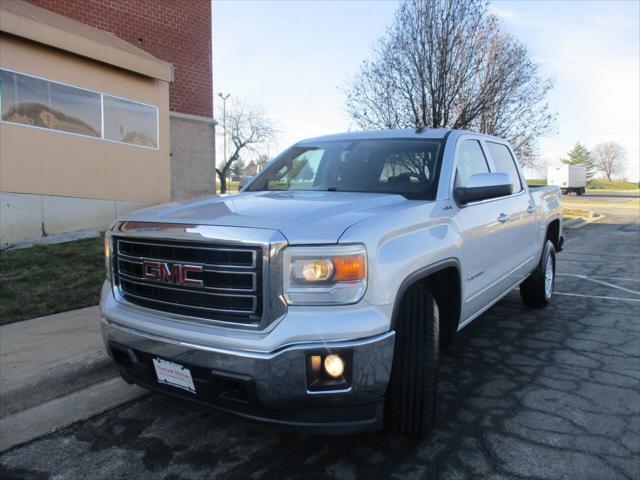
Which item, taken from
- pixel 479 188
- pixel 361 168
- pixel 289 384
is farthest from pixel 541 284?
pixel 289 384

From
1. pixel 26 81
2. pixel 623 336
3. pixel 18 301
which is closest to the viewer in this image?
pixel 623 336

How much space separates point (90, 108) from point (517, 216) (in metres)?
9.03

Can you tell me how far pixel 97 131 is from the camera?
10.6 metres

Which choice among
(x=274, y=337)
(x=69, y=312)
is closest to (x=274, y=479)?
(x=274, y=337)

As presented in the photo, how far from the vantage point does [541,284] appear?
5.88m

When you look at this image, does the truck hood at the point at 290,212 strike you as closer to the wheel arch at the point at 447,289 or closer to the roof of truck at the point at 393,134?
the wheel arch at the point at 447,289

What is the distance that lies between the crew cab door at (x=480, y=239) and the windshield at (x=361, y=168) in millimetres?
237

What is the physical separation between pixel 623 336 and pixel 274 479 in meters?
4.05

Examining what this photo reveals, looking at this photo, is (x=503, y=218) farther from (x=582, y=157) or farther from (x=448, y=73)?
(x=582, y=157)

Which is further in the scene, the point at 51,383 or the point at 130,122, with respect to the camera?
the point at 130,122

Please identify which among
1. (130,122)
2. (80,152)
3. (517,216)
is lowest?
(517,216)

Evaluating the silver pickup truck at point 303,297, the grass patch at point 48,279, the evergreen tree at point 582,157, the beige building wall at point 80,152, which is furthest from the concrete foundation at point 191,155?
the evergreen tree at point 582,157

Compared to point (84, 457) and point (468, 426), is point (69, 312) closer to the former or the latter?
point (84, 457)

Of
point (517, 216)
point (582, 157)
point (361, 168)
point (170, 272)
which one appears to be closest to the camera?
point (170, 272)
